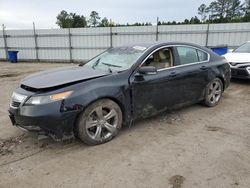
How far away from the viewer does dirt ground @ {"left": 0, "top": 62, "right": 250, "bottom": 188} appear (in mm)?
2578

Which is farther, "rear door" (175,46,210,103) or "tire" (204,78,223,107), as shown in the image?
"tire" (204,78,223,107)

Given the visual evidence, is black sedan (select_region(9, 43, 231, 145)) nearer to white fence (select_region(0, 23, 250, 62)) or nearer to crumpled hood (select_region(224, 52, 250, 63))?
crumpled hood (select_region(224, 52, 250, 63))

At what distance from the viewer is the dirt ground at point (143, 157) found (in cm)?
258

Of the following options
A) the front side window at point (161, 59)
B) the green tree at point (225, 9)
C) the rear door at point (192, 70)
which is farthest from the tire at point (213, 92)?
the green tree at point (225, 9)

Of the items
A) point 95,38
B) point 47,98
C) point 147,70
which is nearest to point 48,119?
point 47,98

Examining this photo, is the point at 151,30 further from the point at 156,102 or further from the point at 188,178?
the point at 188,178

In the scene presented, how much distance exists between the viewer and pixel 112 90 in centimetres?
333

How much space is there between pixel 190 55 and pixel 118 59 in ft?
4.93

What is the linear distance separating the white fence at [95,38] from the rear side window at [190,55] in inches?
297

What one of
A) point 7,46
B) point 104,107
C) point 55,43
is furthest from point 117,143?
point 7,46

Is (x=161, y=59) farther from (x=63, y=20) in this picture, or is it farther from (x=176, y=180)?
(x=63, y=20)

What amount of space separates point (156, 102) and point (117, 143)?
1.00m

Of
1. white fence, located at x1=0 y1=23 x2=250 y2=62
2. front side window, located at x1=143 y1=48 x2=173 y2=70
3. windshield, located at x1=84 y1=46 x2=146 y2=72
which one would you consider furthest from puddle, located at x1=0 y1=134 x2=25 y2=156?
white fence, located at x1=0 y1=23 x2=250 y2=62

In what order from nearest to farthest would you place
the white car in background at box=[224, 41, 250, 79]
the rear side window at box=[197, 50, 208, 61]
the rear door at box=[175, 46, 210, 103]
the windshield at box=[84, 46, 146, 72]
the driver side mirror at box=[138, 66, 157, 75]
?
the driver side mirror at box=[138, 66, 157, 75], the windshield at box=[84, 46, 146, 72], the rear door at box=[175, 46, 210, 103], the rear side window at box=[197, 50, 208, 61], the white car in background at box=[224, 41, 250, 79]
